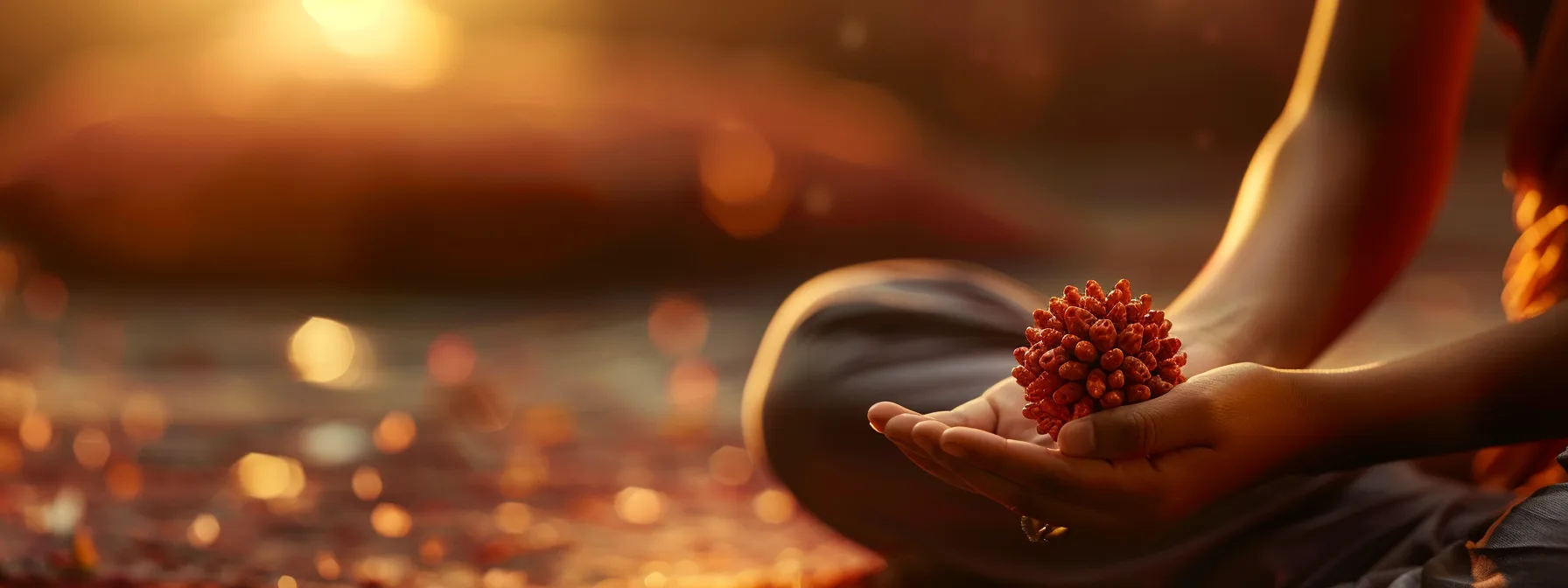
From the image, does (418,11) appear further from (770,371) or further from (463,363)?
(770,371)

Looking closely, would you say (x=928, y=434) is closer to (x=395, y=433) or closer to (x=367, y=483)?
(x=367, y=483)

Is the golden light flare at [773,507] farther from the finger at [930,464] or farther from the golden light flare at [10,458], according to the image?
the golden light flare at [10,458]

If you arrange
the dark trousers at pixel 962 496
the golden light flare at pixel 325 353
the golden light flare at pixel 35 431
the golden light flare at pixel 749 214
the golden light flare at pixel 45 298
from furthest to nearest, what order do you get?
the golden light flare at pixel 749 214 < the golden light flare at pixel 45 298 < the golden light flare at pixel 325 353 < the golden light flare at pixel 35 431 < the dark trousers at pixel 962 496

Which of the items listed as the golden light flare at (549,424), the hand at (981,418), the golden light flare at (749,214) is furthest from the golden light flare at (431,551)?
the golden light flare at (749,214)

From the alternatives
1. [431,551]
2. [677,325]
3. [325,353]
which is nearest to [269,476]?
[431,551]

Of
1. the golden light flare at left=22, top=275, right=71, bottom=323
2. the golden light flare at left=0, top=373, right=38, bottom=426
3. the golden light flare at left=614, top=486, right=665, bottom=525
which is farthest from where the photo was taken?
the golden light flare at left=22, top=275, right=71, bottom=323

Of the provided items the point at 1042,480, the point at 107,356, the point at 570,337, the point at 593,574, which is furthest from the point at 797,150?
the point at 1042,480

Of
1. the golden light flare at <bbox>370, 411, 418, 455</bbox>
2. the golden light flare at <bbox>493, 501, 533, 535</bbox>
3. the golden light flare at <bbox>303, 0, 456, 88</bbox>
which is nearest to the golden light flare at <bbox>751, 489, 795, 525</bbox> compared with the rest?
the golden light flare at <bbox>493, 501, 533, 535</bbox>

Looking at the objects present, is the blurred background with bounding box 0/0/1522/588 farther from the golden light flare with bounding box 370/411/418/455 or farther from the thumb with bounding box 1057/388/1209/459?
the thumb with bounding box 1057/388/1209/459
